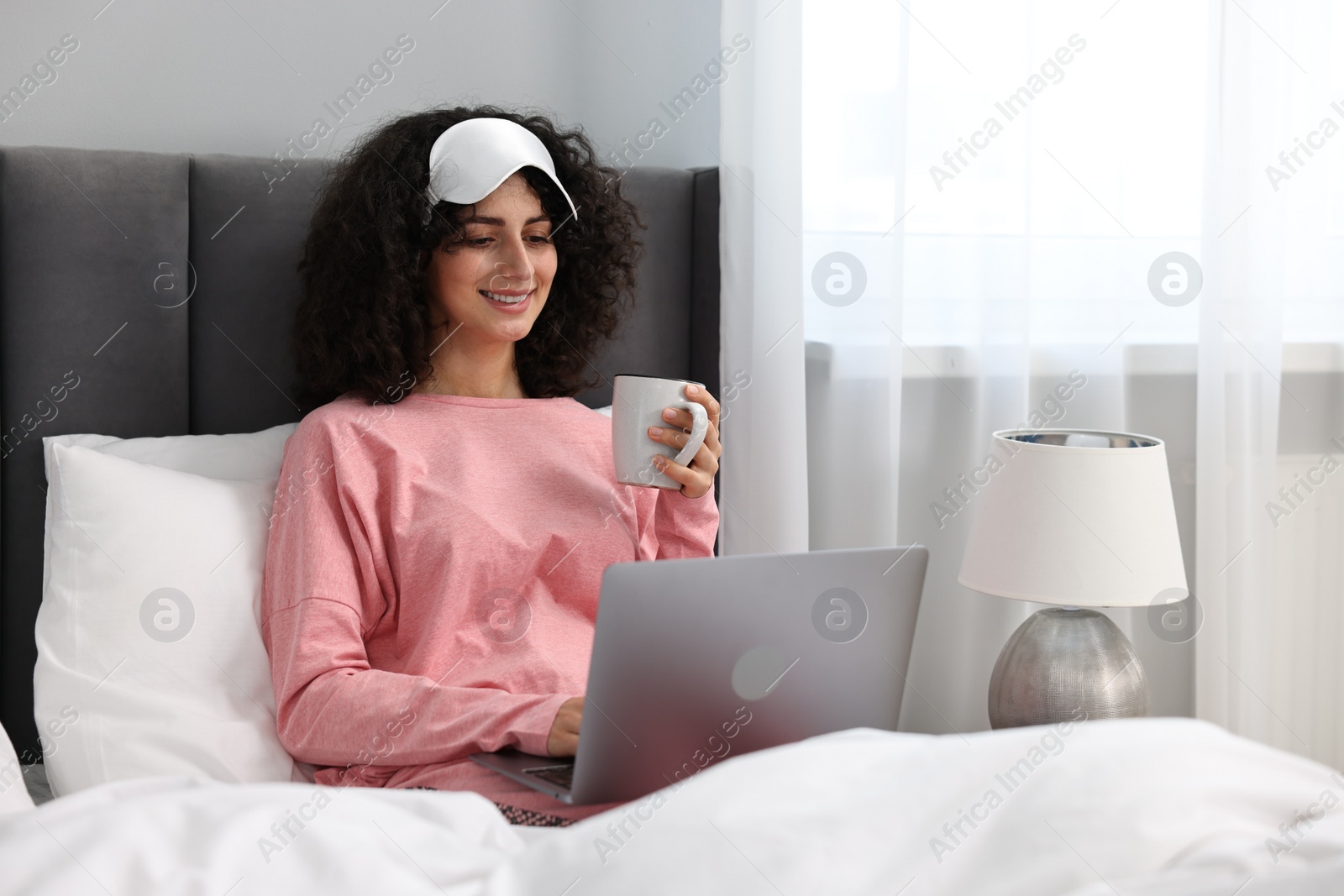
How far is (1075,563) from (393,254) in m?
0.94

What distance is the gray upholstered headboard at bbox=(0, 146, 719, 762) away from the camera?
1.46 m

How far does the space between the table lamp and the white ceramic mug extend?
16.4 inches

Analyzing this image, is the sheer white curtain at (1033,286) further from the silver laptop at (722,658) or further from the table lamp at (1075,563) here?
the silver laptop at (722,658)

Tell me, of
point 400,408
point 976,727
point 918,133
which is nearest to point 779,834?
point 400,408

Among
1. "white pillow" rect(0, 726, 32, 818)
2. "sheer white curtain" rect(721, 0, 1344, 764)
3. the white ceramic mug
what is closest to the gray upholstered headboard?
"white pillow" rect(0, 726, 32, 818)

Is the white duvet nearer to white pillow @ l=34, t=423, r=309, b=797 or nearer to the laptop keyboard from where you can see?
the laptop keyboard

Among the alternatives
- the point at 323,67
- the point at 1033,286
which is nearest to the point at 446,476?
the point at 323,67

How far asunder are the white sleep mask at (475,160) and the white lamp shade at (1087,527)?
2.38 feet

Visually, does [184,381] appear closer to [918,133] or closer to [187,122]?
[187,122]

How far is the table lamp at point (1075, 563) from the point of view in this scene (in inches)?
54.5

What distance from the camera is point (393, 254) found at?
1448mm

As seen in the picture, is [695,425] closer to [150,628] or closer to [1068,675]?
[1068,675]

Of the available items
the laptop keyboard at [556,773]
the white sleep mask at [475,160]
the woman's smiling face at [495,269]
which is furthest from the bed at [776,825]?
the white sleep mask at [475,160]

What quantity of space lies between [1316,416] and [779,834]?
4.11 feet
